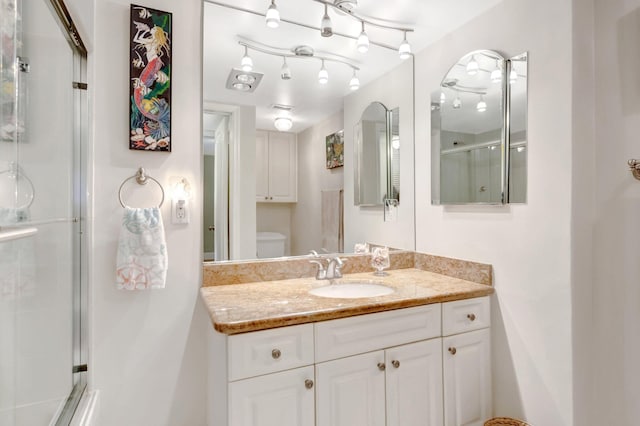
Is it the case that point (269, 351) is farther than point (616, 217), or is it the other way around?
point (616, 217)

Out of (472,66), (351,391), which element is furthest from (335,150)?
(351,391)

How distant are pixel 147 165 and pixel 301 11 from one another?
Result: 41.9 inches

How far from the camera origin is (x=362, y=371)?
55.8 inches

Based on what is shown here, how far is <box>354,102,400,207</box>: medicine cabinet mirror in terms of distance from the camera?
2201mm

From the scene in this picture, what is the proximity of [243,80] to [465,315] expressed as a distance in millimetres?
1637

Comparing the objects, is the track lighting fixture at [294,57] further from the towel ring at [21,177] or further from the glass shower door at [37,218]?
the towel ring at [21,177]

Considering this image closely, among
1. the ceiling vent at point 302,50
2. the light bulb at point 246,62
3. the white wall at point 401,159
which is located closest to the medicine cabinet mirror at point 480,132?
the white wall at point 401,159

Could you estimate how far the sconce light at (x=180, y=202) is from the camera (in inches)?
62.4

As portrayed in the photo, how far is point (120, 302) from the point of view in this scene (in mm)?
1510

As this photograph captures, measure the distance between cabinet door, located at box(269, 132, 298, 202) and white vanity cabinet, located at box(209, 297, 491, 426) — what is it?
0.80 metres

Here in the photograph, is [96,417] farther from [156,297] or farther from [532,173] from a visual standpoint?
[532,173]

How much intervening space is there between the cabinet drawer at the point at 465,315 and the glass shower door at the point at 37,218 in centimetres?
159

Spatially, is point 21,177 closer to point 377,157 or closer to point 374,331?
point 374,331

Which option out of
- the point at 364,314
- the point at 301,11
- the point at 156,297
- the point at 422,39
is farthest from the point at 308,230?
the point at 422,39
